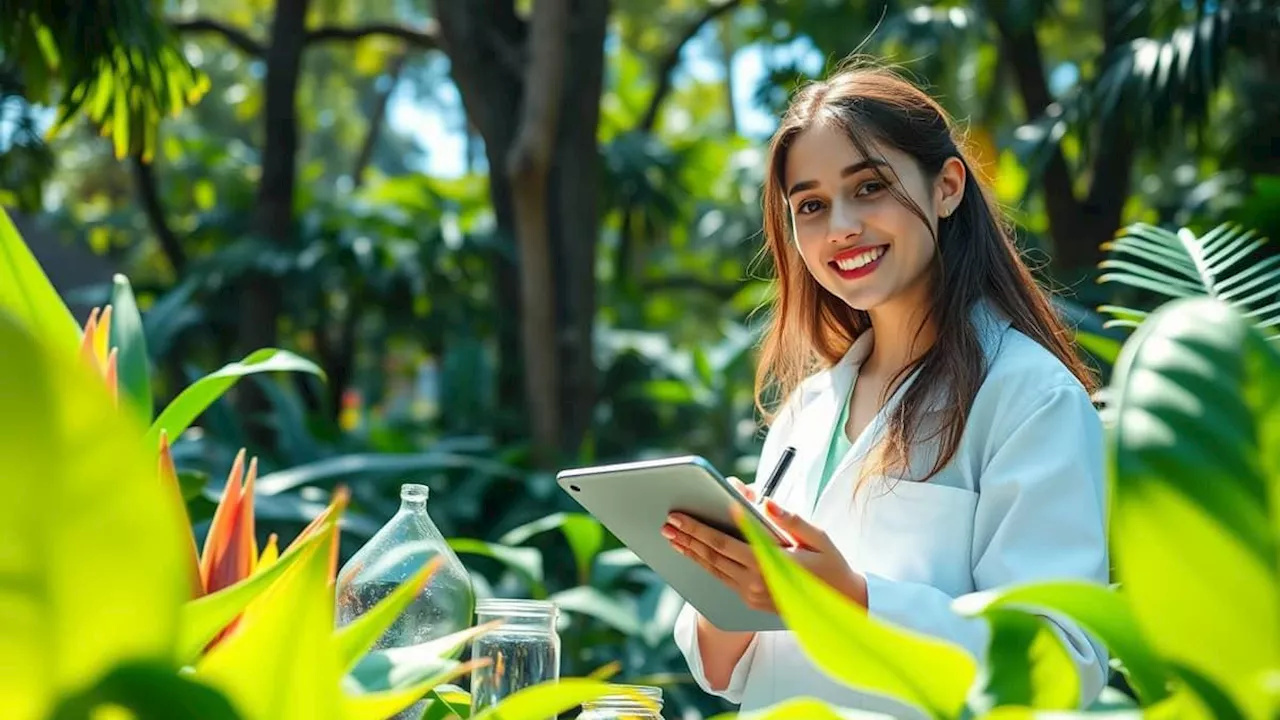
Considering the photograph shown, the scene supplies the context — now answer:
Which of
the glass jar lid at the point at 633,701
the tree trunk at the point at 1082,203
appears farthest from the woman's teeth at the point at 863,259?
the tree trunk at the point at 1082,203

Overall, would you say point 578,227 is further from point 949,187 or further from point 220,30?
point 949,187

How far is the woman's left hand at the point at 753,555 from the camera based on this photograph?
5.18ft

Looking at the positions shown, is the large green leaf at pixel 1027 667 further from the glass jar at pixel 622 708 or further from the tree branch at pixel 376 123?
the tree branch at pixel 376 123

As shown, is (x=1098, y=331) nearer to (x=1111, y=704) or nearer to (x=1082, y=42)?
(x=1111, y=704)

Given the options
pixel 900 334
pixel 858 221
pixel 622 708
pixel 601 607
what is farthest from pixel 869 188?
pixel 601 607

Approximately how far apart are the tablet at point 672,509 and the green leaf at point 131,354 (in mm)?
497

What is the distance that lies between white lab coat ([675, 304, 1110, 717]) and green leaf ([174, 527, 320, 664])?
78cm

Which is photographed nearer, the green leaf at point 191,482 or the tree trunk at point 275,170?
the green leaf at point 191,482

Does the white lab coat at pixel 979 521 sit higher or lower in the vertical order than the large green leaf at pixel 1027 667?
lower

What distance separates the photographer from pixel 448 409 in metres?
6.85

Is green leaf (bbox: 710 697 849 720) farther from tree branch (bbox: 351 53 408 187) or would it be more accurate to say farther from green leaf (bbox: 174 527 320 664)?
tree branch (bbox: 351 53 408 187)

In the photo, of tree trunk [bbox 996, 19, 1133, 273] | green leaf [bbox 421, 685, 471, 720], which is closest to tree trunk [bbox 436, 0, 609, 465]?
tree trunk [bbox 996, 19, 1133, 273]

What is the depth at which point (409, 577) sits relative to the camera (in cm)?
174

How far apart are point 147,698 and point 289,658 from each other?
90 mm
